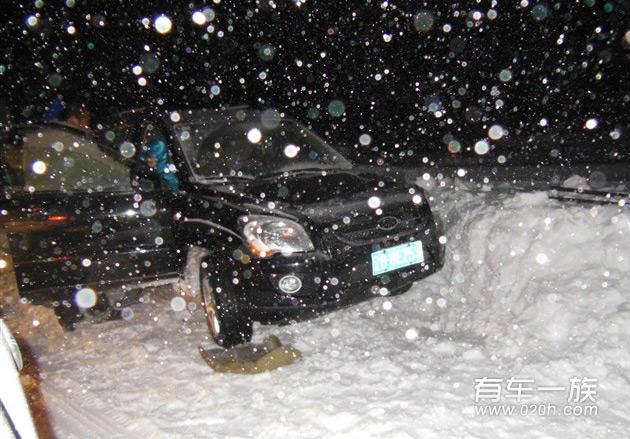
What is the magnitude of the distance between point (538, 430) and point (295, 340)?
1.90 metres

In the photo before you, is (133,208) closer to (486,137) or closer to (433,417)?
(433,417)

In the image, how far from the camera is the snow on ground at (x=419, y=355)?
2.72 meters

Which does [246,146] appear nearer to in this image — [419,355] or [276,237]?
[276,237]

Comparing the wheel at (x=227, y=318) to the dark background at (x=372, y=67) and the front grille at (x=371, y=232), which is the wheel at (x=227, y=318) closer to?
the front grille at (x=371, y=232)

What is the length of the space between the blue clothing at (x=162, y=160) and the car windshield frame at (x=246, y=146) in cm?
19

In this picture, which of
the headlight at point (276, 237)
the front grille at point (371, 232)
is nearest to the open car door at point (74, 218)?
the headlight at point (276, 237)

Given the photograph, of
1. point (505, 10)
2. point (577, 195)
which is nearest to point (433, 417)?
point (577, 195)

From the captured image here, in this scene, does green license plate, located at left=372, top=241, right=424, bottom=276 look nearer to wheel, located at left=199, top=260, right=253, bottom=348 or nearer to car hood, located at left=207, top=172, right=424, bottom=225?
car hood, located at left=207, top=172, right=424, bottom=225

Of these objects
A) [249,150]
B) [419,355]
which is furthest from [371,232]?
[249,150]

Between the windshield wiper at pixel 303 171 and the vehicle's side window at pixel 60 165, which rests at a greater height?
the vehicle's side window at pixel 60 165

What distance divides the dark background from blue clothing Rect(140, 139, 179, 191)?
7106 mm

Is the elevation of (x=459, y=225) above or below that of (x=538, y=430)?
above

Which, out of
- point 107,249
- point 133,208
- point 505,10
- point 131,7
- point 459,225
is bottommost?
point 459,225

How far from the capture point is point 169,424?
9.30 ft
